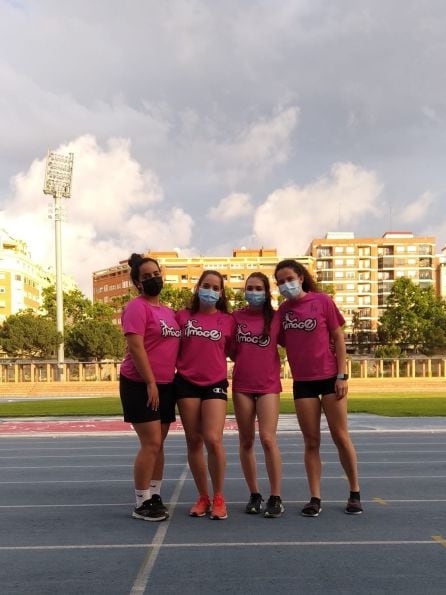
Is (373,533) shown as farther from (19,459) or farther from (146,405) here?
(19,459)

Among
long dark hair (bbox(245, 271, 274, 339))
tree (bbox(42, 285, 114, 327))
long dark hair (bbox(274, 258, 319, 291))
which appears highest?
tree (bbox(42, 285, 114, 327))

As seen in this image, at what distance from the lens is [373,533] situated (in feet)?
18.4

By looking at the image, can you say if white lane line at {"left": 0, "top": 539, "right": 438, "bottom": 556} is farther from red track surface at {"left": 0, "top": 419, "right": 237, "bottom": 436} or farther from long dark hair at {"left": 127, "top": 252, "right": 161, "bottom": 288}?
red track surface at {"left": 0, "top": 419, "right": 237, "bottom": 436}

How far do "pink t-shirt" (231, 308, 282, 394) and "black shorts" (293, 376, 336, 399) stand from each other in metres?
0.19

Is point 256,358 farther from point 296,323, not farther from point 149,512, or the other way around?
point 149,512

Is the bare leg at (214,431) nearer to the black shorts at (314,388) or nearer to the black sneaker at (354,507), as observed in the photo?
the black shorts at (314,388)

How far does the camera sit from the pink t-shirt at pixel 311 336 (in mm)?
6145

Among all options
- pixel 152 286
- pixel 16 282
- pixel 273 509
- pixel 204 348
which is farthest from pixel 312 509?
pixel 16 282

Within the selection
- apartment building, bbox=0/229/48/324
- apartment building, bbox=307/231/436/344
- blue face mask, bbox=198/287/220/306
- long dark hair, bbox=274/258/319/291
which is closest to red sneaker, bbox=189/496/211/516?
blue face mask, bbox=198/287/220/306

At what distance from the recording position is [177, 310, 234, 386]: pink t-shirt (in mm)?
6062

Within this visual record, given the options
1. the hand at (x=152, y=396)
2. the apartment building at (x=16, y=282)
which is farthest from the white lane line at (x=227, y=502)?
the apartment building at (x=16, y=282)

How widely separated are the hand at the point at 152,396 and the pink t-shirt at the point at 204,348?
33 centimetres

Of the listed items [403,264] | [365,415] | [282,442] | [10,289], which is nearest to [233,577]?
[282,442]

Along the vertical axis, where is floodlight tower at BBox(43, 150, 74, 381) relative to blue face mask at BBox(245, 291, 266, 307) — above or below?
above
